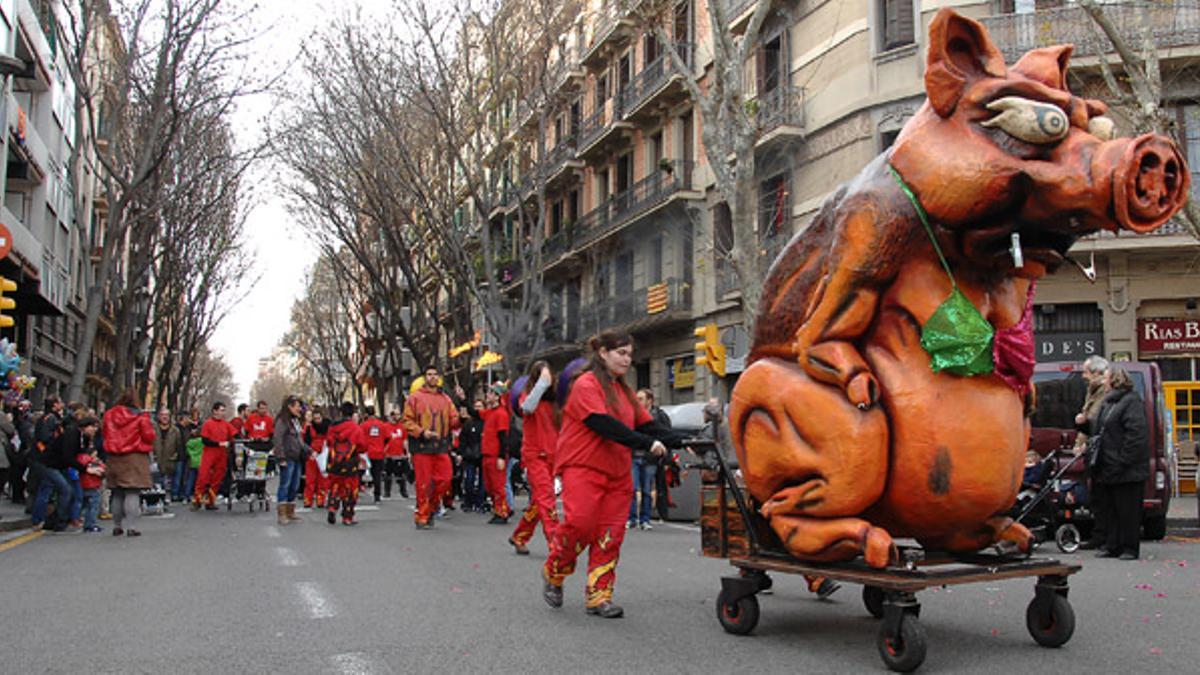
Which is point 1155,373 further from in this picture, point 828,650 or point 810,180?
point 810,180

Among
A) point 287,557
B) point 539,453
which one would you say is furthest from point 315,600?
point 287,557

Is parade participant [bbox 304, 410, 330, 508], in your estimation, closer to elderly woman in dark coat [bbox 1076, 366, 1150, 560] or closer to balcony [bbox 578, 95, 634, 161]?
elderly woman in dark coat [bbox 1076, 366, 1150, 560]

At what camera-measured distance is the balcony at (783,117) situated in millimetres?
23094

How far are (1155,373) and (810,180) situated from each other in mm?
11083

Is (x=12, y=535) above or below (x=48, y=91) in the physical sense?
below

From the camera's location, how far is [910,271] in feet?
17.6

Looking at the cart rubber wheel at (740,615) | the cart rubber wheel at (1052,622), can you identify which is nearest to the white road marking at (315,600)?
the cart rubber wheel at (740,615)

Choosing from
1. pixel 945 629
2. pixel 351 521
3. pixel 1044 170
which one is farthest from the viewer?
pixel 351 521

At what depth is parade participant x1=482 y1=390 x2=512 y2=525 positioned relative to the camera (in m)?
14.3

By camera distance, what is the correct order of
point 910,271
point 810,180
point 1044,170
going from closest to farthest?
point 1044,170 < point 910,271 < point 810,180

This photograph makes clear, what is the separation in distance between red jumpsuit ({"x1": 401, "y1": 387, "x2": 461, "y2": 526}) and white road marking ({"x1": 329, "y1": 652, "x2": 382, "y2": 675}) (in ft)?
24.0

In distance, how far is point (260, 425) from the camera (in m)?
18.1

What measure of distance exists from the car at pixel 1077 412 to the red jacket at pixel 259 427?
11.6 metres

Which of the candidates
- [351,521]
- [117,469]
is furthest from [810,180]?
[117,469]
